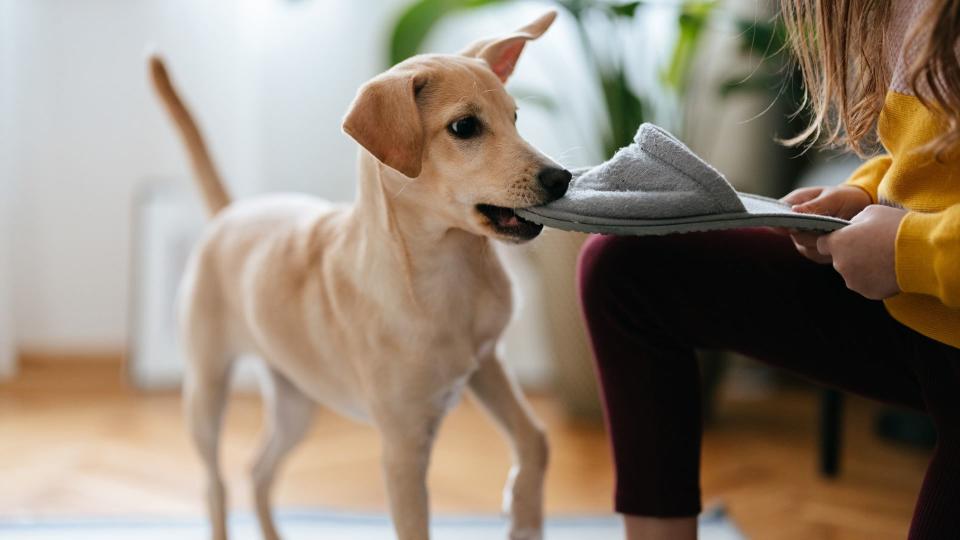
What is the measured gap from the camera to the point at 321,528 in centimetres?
167

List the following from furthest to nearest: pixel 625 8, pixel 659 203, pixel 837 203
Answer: pixel 625 8
pixel 837 203
pixel 659 203

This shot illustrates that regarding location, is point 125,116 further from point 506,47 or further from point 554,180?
point 554,180

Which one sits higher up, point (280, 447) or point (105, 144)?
point (105, 144)

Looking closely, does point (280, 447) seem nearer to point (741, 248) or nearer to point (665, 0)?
point (741, 248)

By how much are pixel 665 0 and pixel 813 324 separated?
147cm

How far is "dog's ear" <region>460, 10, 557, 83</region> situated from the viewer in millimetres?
1181

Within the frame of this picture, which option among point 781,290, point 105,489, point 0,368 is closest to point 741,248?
point 781,290

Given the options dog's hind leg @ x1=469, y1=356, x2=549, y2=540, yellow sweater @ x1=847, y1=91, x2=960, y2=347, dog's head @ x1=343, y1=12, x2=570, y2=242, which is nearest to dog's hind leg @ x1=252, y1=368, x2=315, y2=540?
dog's hind leg @ x1=469, y1=356, x2=549, y2=540

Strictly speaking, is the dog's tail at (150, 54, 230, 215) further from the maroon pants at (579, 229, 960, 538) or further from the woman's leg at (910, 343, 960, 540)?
the woman's leg at (910, 343, 960, 540)

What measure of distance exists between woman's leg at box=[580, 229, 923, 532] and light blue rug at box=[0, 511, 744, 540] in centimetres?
56

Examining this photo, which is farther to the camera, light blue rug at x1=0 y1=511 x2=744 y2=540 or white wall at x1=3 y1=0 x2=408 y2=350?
white wall at x1=3 y1=0 x2=408 y2=350

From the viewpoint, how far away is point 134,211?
8.43 feet

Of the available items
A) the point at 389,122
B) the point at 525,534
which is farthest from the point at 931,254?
the point at 525,534

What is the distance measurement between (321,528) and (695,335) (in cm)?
88
